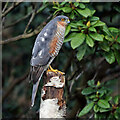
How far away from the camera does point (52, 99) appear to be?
1.73 meters

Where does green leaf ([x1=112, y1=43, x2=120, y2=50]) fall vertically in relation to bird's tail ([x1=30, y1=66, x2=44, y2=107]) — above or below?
above

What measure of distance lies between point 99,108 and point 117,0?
126 cm

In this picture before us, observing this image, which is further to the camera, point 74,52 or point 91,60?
point 91,60

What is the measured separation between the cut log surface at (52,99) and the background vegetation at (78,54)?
0.46 meters

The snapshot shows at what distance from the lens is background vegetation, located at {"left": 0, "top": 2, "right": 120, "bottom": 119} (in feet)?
7.38

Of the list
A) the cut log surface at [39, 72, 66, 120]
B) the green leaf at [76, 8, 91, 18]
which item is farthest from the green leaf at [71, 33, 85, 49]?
the cut log surface at [39, 72, 66, 120]

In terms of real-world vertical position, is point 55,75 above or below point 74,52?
below

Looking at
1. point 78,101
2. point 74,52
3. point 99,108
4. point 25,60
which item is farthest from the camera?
point 25,60

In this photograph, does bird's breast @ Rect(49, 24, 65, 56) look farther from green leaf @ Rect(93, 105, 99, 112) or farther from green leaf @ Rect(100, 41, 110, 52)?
green leaf @ Rect(93, 105, 99, 112)

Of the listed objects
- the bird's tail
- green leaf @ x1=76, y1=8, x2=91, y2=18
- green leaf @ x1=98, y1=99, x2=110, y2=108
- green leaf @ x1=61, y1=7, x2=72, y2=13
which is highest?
green leaf @ x1=61, y1=7, x2=72, y2=13

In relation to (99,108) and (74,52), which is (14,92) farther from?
(99,108)

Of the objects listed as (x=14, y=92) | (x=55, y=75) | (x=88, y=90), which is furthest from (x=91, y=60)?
(x=14, y=92)

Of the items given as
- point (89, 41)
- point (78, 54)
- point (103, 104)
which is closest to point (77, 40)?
point (89, 41)

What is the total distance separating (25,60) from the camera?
13.2 feet
